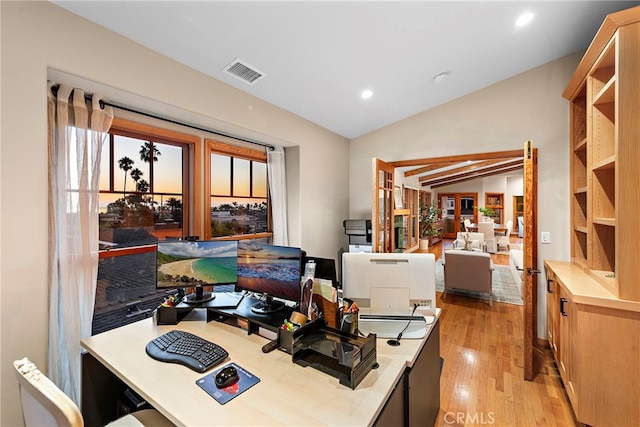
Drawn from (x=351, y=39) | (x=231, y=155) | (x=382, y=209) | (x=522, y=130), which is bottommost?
(x=382, y=209)

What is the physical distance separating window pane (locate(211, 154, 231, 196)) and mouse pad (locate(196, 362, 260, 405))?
2022 mm

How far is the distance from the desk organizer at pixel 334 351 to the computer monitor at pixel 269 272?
0.24 meters

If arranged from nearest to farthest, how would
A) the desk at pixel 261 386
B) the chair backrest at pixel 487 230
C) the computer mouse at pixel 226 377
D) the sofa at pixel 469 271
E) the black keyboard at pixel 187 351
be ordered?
1. the desk at pixel 261 386
2. the computer mouse at pixel 226 377
3. the black keyboard at pixel 187 351
4. the sofa at pixel 469 271
5. the chair backrest at pixel 487 230

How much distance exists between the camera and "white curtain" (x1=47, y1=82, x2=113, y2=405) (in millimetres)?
1676

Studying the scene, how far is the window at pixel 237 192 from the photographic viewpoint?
9.46 ft

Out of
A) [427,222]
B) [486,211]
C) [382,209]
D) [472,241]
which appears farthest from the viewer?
[486,211]

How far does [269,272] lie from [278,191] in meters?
1.85

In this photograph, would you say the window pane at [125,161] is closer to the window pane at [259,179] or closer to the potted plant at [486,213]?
the window pane at [259,179]

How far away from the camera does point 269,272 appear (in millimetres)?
1679

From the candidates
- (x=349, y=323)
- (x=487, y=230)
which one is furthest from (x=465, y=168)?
(x=349, y=323)

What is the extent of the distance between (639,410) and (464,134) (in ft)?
9.28

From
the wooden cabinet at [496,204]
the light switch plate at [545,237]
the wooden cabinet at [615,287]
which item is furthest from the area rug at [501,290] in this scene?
the wooden cabinet at [496,204]

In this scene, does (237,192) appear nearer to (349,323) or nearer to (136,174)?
(136,174)

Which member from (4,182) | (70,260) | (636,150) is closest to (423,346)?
(636,150)
